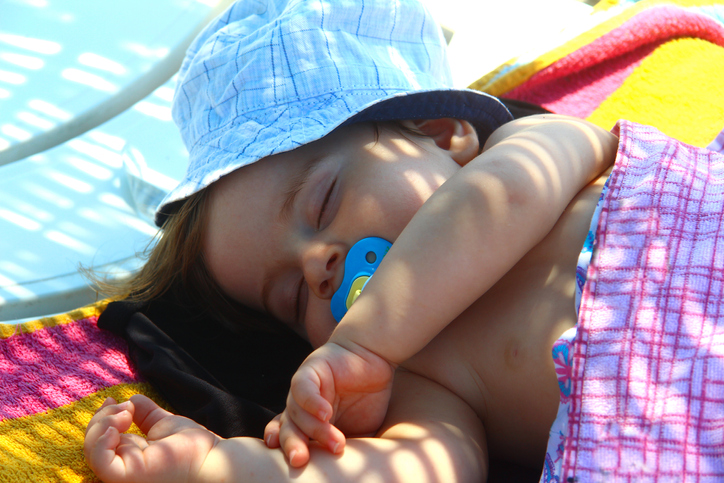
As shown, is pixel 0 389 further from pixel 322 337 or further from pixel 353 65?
pixel 353 65

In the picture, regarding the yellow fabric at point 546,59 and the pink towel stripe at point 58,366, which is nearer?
A: the pink towel stripe at point 58,366

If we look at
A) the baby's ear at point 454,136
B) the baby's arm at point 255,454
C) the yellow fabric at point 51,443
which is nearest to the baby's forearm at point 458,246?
the baby's arm at point 255,454

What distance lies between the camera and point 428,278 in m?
0.77

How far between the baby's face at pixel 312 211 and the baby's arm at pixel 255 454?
27 centimetres

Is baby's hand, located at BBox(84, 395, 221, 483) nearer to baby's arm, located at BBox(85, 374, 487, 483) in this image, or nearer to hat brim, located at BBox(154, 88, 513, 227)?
baby's arm, located at BBox(85, 374, 487, 483)

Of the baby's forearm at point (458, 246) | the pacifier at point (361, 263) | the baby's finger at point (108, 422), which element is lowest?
the baby's finger at point (108, 422)

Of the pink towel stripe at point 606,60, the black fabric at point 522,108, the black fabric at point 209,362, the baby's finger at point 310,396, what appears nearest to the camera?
the baby's finger at point 310,396

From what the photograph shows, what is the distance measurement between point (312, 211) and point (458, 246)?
0.89 feet

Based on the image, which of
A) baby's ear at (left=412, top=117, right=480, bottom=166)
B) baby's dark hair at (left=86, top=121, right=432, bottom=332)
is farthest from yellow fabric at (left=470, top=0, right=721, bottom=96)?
baby's dark hair at (left=86, top=121, right=432, bottom=332)

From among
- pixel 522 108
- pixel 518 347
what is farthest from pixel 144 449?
pixel 522 108

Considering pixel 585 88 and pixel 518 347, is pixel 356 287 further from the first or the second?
pixel 585 88

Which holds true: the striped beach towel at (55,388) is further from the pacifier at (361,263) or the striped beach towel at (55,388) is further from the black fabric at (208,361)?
the pacifier at (361,263)

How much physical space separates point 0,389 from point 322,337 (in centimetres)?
47

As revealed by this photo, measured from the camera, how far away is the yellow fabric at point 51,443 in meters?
0.77
